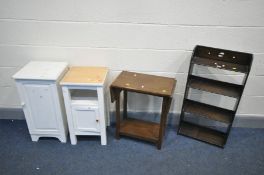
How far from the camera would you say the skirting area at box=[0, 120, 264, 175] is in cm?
195

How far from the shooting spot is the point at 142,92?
73.2 inches

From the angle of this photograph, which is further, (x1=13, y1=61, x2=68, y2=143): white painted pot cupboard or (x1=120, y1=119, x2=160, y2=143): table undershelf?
(x1=120, y1=119, x2=160, y2=143): table undershelf

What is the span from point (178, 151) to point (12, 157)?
160cm

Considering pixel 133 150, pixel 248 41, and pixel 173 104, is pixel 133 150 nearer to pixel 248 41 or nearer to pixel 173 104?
pixel 173 104

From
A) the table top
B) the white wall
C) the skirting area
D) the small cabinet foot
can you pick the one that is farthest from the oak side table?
the small cabinet foot

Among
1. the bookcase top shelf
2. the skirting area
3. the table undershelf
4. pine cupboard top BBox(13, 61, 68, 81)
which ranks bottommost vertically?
the skirting area

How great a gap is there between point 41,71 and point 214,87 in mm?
1604

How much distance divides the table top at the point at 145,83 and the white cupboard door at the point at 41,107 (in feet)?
1.98

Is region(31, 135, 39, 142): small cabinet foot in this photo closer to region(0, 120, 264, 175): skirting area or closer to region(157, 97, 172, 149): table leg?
region(0, 120, 264, 175): skirting area

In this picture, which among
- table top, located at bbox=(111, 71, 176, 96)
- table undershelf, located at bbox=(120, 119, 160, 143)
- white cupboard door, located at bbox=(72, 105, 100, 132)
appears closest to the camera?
table top, located at bbox=(111, 71, 176, 96)

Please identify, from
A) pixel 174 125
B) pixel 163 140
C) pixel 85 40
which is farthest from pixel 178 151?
pixel 85 40

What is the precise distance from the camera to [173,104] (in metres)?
2.41

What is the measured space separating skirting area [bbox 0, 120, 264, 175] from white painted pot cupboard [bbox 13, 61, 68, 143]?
6.9 inches

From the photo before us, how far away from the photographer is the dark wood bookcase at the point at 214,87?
1.92 meters
